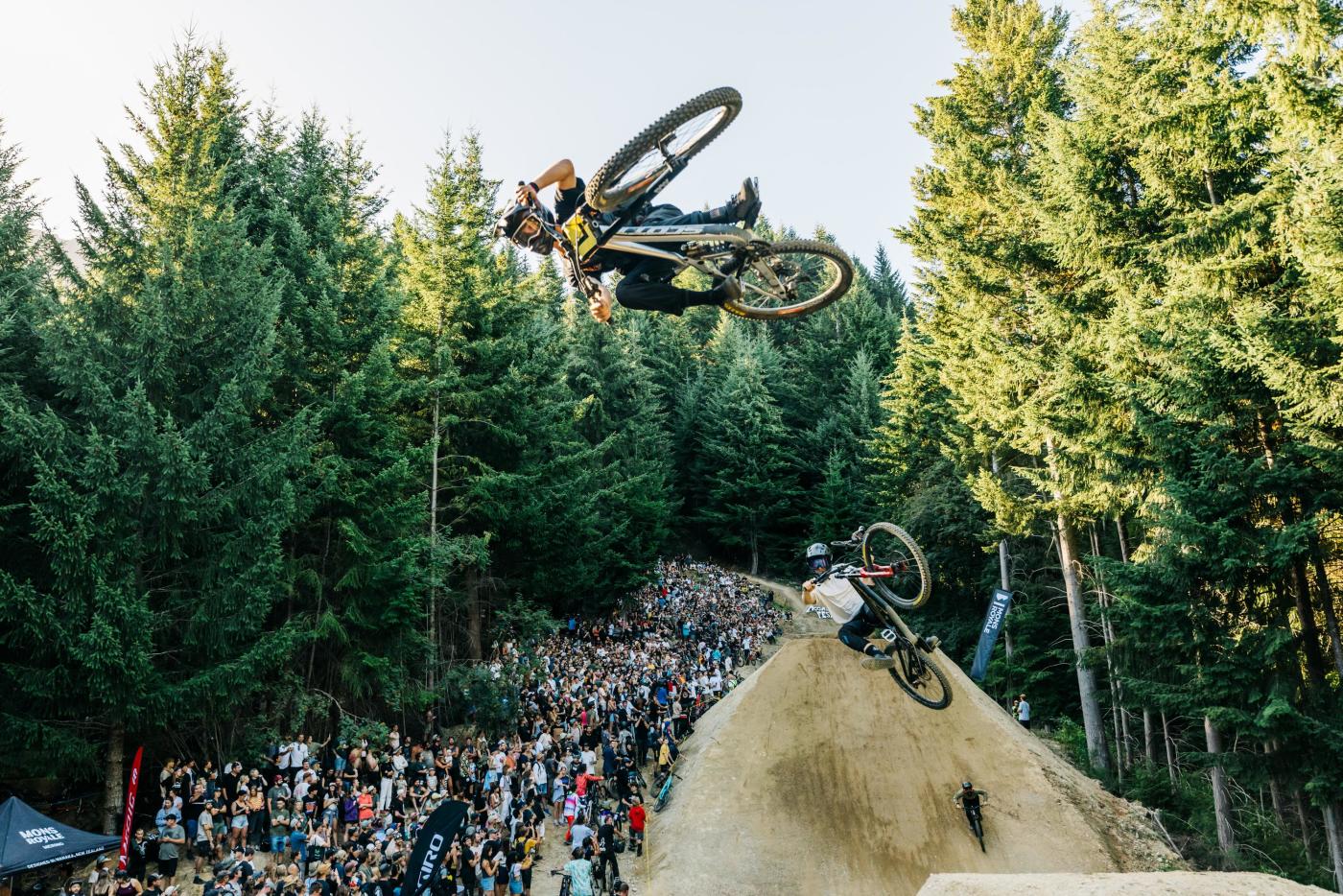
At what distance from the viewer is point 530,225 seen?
859 centimetres

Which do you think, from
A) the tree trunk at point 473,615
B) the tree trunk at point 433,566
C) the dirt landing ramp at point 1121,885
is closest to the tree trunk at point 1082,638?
the dirt landing ramp at point 1121,885

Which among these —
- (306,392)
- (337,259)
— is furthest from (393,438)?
(337,259)

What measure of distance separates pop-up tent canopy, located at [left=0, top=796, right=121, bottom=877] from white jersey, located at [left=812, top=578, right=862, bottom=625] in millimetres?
11725

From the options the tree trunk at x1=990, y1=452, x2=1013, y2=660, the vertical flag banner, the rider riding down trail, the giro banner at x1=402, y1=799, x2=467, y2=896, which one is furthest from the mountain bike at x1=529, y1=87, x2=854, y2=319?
the tree trunk at x1=990, y1=452, x2=1013, y2=660

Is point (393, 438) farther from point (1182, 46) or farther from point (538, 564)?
point (1182, 46)

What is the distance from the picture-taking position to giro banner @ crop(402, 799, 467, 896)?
10.4 m

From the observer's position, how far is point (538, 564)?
26.9 m

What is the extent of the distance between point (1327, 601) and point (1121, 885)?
24.7 feet

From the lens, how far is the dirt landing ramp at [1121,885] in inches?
373

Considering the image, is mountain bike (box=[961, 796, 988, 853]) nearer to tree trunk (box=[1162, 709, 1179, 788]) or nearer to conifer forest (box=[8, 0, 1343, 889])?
conifer forest (box=[8, 0, 1343, 889])

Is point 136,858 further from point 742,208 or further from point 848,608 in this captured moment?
point 742,208

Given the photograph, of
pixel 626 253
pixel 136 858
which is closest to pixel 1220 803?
pixel 626 253

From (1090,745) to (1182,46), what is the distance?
17816 mm

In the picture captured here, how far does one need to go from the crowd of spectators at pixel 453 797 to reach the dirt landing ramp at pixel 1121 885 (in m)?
6.04
